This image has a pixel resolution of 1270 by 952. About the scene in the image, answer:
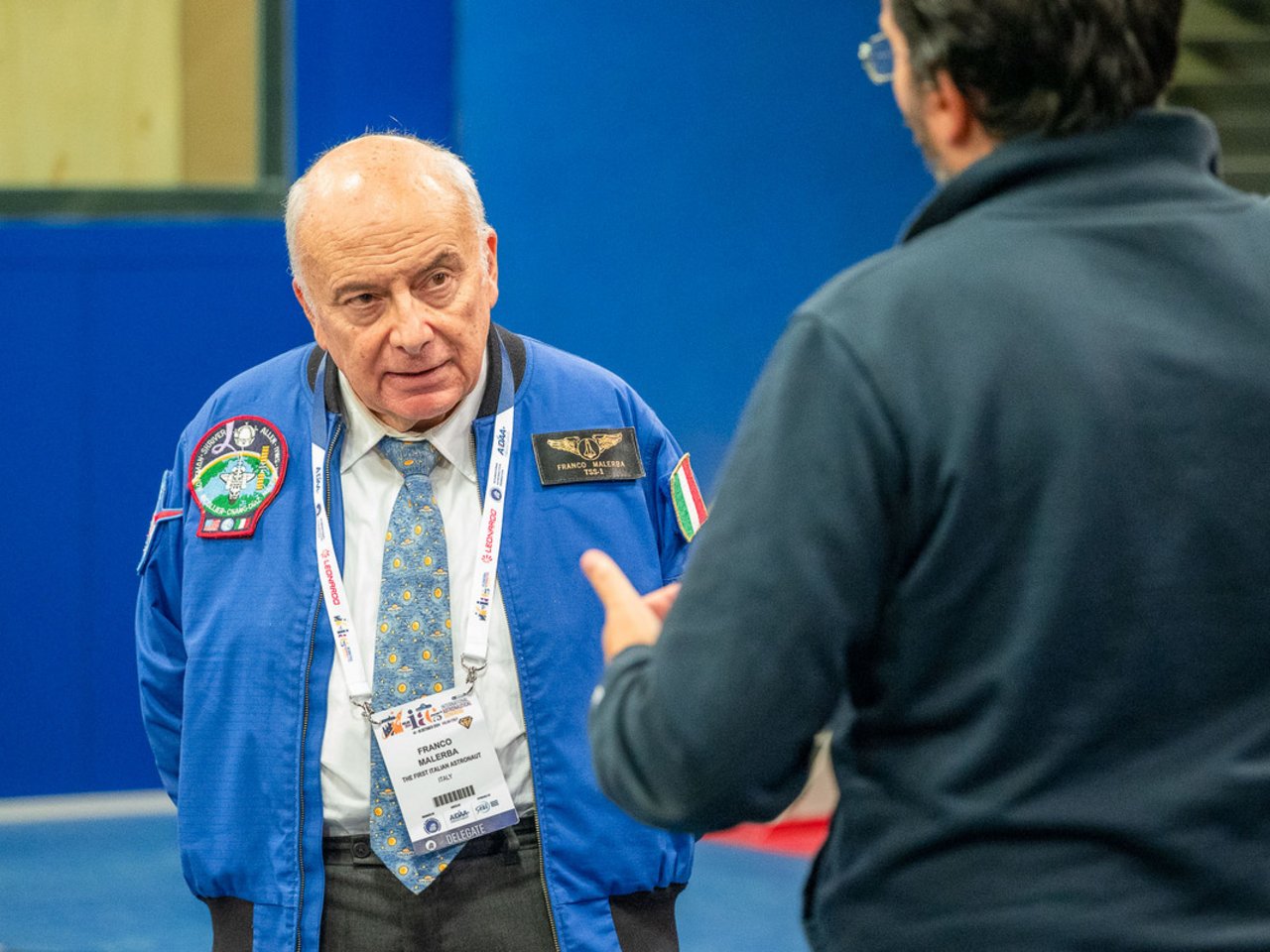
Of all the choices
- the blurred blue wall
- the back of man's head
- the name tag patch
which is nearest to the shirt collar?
the name tag patch

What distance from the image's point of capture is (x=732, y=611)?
105 cm

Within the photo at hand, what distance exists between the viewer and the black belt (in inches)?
81.9

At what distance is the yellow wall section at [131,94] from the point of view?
510 cm

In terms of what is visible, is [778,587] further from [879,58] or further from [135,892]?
[135,892]

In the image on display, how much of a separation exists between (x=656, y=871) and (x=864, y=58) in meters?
1.26

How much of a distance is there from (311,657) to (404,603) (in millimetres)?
146

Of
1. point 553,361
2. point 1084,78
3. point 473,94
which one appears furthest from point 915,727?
point 473,94

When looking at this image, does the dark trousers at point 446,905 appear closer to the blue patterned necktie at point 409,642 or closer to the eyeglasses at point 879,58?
the blue patterned necktie at point 409,642

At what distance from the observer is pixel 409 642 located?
6.98 feet

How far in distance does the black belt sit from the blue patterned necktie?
22mm

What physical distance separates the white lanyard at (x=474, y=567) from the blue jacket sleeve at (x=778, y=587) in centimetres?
107

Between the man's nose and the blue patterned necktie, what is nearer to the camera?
the blue patterned necktie

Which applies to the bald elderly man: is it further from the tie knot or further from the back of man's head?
the back of man's head

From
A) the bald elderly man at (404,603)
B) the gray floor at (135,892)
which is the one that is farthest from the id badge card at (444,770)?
the gray floor at (135,892)
